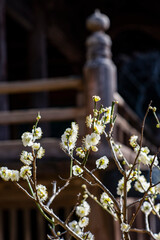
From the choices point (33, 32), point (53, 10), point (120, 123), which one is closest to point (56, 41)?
point (53, 10)

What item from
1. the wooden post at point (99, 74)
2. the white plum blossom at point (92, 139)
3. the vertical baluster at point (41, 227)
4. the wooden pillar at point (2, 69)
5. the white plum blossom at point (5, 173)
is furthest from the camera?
the wooden pillar at point (2, 69)

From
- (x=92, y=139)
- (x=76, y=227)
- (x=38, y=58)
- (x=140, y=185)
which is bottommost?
(x=76, y=227)

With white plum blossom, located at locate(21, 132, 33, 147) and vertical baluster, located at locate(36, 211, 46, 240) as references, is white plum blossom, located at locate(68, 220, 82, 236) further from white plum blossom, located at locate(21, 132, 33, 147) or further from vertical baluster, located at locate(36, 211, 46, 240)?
vertical baluster, located at locate(36, 211, 46, 240)

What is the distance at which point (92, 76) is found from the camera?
4133 millimetres

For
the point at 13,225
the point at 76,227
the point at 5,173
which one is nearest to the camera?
the point at 5,173

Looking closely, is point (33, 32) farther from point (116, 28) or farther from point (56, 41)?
point (116, 28)

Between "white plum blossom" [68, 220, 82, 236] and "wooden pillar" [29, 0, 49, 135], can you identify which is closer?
"white plum blossom" [68, 220, 82, 236]

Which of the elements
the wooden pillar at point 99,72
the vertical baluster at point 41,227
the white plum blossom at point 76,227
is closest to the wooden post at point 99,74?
the wooden pillar at point 99,72

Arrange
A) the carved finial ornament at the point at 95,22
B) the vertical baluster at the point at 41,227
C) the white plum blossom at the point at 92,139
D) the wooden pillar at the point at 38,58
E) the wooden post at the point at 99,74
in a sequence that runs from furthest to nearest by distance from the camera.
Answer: the wooden pillar at the point at 38,58, the vertical baluster at the point at 41,227, the carved finial ornament at the point at 95,22, the wooden post at the point at 99,74, the white plum blossom at the point at 92,139

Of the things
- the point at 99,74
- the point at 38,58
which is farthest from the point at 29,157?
the point at 38,58

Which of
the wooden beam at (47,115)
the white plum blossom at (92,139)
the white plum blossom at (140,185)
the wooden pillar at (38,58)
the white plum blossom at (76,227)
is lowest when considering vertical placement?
the white plum blossom at (76,227)

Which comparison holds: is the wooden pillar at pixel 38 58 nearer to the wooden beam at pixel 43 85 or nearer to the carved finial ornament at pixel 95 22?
the wooden beam at pixel 43 85

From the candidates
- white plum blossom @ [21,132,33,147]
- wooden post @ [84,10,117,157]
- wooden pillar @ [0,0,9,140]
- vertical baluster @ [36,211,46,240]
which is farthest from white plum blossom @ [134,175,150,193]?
wooden pillar @ [0,0,9,140]

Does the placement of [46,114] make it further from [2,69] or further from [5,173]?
[5,173]
